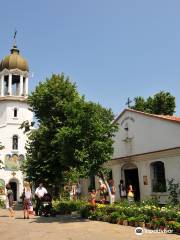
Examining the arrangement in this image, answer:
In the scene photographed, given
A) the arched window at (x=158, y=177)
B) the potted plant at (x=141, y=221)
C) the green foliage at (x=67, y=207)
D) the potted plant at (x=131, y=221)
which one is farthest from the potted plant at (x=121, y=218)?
the arched window at (x=158, y=177)

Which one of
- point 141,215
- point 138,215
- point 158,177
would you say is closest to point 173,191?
point 158,177

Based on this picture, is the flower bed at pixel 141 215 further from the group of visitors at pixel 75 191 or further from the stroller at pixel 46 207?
the group of visitors at pixel 75 191

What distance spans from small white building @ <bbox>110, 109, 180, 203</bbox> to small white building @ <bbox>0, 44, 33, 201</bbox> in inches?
839

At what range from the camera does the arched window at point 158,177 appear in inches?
827

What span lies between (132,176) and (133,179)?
0.22 meters

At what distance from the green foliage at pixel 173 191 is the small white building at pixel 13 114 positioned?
87.3 ft

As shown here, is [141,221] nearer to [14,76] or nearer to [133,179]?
[133,179]

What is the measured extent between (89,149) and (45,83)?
12.3 meters

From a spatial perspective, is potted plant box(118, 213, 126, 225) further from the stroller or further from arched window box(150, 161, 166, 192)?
arched window box(150, 161, 166, 192)

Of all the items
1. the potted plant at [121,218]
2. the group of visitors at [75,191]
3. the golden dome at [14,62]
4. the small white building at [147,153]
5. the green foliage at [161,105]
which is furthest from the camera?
the golden dome at [14,62]

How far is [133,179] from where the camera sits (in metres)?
23.6

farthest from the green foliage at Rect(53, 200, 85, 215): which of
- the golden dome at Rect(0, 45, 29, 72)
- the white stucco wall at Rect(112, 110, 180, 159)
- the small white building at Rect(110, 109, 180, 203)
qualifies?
the golden dome at Rect(0, 45, 29, 72)

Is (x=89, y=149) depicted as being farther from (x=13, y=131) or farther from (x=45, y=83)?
(x=13, y=131)

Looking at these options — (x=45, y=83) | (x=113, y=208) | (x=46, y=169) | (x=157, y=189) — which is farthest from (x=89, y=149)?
(x=45, y=83)
